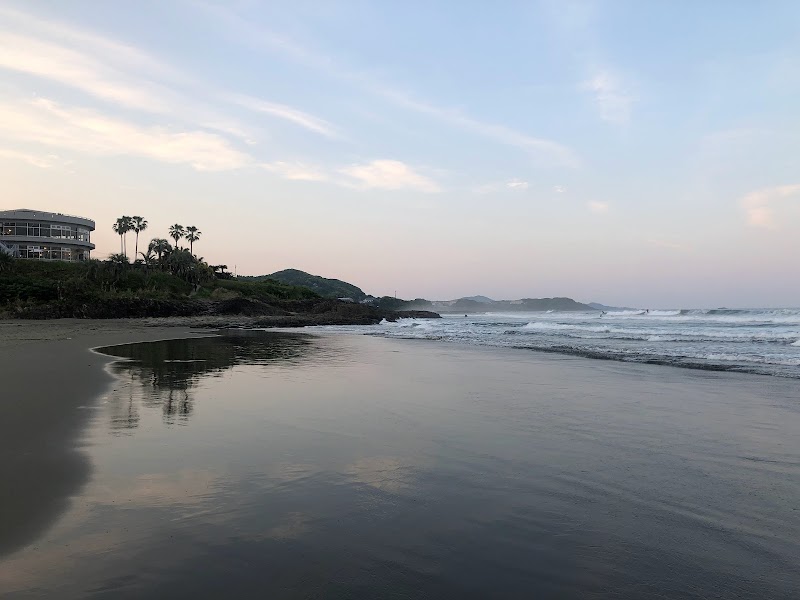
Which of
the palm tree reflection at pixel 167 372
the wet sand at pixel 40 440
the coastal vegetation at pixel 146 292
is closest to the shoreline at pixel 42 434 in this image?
the wet sand at pixel 40 440

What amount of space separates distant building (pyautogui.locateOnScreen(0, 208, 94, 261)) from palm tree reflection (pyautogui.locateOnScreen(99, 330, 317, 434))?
6488 cm

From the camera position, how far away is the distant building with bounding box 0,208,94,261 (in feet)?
240

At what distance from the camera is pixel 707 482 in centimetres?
582

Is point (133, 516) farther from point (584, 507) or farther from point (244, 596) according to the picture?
point (584, 507)

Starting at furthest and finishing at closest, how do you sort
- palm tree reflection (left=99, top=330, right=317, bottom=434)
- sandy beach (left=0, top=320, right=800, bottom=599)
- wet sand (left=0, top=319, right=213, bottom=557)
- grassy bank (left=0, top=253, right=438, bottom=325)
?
grassy bank (left=0, top=253, right=438, bottom=325) → palm tree reflection (left=99, top=330, right=317, bottom=434) → wet sand (left=0, top=319, right=213, bottom=557) → sandy beach (left=0, top=320, right=800, bottom=599)

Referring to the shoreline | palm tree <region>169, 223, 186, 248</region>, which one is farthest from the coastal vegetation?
the shoreline

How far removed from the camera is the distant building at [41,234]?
2874 inches

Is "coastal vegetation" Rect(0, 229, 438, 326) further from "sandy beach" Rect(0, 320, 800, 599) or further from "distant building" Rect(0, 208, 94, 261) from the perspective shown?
"sandy beach" Rect(0, 320, 800, 599)

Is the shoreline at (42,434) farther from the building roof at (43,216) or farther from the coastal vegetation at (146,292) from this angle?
the building roof at (43,216)

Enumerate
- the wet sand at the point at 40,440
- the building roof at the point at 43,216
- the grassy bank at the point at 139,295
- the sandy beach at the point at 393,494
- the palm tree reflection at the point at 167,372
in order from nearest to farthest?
the sandy beach at the point at 393,494, the wet sand at the point at 40,440, the palm tree reflection at the point at 167,372, the grassy bank at the point at 139,295, the building roof at the point at 43,216

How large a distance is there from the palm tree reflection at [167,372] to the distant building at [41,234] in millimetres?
64884

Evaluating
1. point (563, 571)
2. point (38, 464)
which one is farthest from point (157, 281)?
point (563, 571)

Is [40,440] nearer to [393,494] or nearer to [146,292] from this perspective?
[393,494]

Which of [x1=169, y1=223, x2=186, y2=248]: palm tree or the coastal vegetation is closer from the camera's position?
the coastal vegetation
